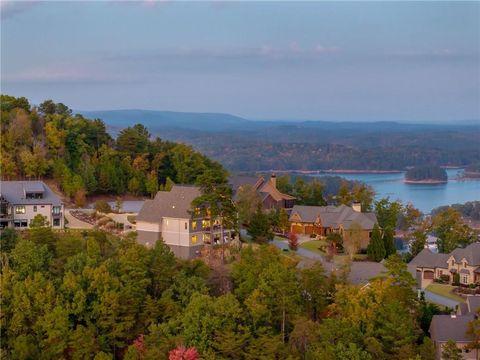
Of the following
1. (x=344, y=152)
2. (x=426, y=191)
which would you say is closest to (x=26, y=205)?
(x=426, y=191)

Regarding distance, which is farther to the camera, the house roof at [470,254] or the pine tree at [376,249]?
the pine tree at [376,249]

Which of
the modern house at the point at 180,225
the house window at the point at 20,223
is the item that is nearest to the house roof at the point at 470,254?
the modern house at the point at 180,225

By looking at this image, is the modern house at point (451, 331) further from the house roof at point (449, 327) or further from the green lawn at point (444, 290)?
the green lawn at point (444, 290)

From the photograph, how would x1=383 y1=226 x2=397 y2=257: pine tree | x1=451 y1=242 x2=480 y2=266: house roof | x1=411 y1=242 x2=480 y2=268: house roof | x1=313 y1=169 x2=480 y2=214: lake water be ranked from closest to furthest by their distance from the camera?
x1=451 y1=242 x2=480 y2=266: house roof, x1=411 y1=242 x2=480 y2=268: house roof, x1=383 y1=226 x2=397 y2=257: pine tree, x1=313 y1=169 x2=480 y2=214: lake water

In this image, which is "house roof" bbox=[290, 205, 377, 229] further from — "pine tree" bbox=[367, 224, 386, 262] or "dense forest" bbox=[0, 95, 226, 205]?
"dense forest" bbox=[0, 95, 226, 205]

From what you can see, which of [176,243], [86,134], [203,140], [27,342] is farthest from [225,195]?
[203,140]

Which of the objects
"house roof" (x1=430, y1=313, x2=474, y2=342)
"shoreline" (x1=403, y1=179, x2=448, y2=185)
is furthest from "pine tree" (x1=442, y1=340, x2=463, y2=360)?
"shoreline" (x1=403, y1=179, x2=448, y2=185)
